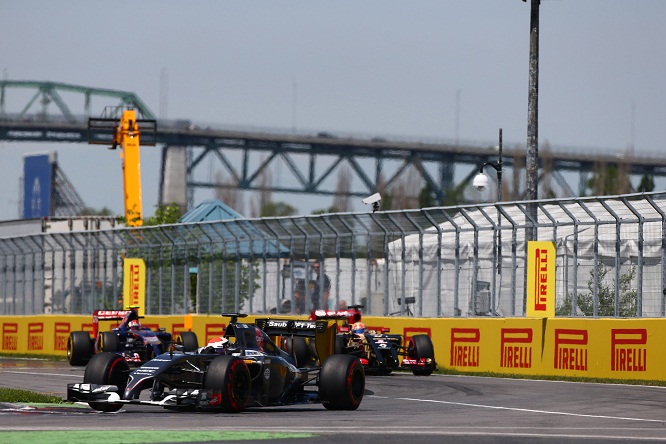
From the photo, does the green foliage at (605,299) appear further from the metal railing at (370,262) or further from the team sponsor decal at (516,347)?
the team sponsor decal at (516,347)

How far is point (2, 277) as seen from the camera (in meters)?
47.8

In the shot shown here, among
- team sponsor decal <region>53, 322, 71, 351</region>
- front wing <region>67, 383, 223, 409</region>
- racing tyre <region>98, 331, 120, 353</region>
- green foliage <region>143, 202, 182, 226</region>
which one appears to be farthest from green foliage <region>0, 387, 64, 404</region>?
green foliage <region>143, 202, 182, 226</region>

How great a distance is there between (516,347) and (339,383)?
37.7 feet

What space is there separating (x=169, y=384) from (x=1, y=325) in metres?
30.1

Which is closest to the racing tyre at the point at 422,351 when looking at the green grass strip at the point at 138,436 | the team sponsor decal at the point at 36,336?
the green grass strip at the point at 138,436

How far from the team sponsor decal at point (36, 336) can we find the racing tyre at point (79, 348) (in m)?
11.1

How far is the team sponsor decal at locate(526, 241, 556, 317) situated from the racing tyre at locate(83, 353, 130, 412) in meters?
12.6

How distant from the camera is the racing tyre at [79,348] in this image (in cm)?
3197

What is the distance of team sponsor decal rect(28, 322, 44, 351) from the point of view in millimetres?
43031

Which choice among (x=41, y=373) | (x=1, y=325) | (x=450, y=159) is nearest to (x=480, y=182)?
(x=41, y=373)

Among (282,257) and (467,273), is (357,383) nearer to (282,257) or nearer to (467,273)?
(467,273)

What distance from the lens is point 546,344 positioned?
27109 mm

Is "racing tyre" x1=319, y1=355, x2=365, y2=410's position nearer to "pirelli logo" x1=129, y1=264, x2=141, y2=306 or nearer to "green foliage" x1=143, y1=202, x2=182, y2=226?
"pirelli logo" x1=129, y1=264, x2=141, y2=306

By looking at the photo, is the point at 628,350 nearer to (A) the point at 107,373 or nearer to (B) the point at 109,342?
(B) the point at 109,342
